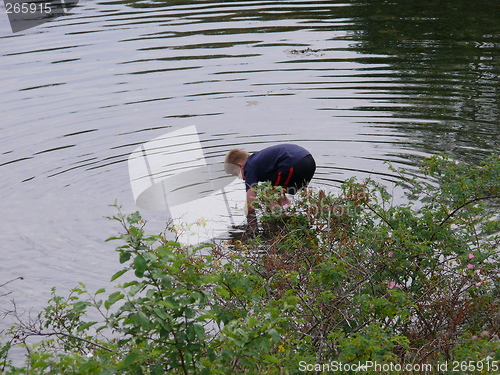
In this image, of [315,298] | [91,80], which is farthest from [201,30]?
[315,298]

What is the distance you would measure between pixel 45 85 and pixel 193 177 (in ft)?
22.2

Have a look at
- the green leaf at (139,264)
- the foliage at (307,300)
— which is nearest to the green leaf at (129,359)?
the foliage at (307,300)

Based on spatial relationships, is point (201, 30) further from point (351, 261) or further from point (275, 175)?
point (351, 261)

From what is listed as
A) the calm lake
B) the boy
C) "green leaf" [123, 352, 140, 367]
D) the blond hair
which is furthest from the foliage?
the calm lake

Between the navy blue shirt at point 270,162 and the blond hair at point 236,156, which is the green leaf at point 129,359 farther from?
the blond hair at point 236,156

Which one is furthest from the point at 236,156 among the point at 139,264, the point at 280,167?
the point at 139,264

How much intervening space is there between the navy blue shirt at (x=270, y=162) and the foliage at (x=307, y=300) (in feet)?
5.29

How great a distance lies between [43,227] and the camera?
959 centimetres

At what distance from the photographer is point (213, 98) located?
48.8 feet

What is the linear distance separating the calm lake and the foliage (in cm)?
269

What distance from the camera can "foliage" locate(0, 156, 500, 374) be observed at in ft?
13.3

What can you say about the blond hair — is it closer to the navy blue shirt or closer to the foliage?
the navy blue shirt

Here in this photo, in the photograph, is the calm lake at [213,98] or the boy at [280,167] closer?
the boy at [280,167]

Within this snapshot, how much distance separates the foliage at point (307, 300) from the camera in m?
4.07
